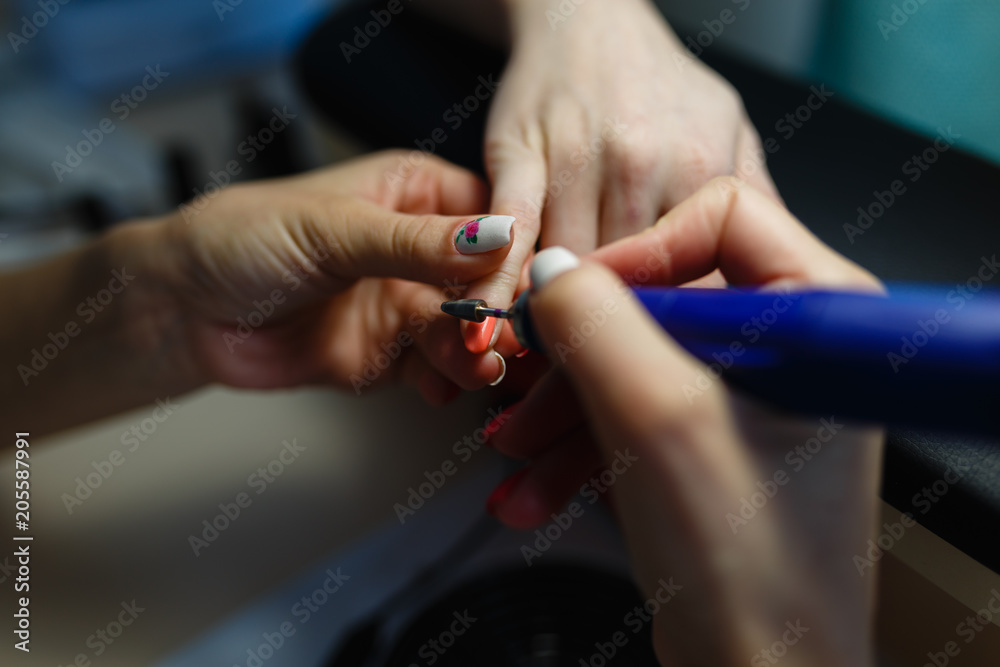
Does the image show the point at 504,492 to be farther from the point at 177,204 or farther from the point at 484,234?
the point at 177,204

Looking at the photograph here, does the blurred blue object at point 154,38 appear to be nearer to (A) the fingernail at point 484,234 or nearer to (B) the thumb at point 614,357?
(A) the fingernail at point 484,234

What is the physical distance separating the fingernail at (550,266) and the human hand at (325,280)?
0.38ft

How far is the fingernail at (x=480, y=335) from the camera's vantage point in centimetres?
44

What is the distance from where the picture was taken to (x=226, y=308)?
0.60 meters

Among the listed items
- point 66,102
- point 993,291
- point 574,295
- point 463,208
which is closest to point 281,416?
point 463,208

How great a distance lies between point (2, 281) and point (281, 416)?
303 mm

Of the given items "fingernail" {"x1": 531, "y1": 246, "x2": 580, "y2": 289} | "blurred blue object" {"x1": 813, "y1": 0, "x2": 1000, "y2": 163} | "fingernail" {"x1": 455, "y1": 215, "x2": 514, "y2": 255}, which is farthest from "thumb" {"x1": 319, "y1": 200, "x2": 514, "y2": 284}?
"blurred blue object" {"x1": 813, "y1": 0, "x2": 1000, "y2": 163}

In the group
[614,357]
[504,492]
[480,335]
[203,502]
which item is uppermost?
[614,357]

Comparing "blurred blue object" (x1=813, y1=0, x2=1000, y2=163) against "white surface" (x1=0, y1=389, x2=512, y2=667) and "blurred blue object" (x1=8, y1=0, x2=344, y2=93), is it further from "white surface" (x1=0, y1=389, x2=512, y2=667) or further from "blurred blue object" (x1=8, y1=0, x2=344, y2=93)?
"blurred blue object" (x1=8, y1=0, x2=344, y2=93)

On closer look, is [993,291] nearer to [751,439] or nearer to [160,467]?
[751,439]

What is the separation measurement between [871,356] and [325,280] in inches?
16.1

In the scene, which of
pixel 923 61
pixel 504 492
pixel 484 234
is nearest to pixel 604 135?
pixel 484 234

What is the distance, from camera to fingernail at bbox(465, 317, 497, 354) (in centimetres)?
44

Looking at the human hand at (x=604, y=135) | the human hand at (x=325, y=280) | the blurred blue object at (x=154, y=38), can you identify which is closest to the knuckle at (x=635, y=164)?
the human hand at (x=604, y=135)
